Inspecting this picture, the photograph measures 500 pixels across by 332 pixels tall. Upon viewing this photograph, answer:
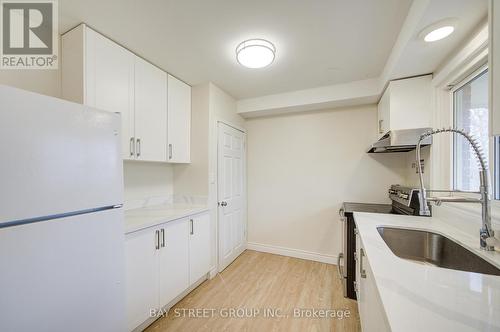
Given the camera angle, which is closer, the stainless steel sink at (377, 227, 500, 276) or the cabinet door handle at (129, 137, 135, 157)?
the stainless steel sink at (377, 227, 500, 276)

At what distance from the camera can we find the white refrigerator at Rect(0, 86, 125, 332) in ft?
2.69

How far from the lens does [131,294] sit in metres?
1.45

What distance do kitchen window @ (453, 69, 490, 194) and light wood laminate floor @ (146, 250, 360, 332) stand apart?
148 centimetres

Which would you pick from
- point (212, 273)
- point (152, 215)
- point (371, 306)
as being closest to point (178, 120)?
point (152, 215)

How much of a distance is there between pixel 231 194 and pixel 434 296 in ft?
7.70

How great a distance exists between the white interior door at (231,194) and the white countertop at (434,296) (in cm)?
191

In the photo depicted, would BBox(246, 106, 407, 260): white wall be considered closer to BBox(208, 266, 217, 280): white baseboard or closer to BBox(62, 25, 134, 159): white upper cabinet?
BBox(208, 266, 217, 280): white baseboard

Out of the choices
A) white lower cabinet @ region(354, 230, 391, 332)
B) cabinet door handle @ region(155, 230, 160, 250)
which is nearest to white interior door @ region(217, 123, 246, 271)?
cabinet door handle @ region(155, 230, 160, 250)

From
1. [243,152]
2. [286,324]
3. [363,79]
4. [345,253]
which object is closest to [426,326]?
[286,324]

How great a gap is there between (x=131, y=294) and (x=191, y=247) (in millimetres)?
655

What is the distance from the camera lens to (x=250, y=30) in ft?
4.97

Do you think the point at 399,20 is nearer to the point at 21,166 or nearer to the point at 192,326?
the point at 21,166

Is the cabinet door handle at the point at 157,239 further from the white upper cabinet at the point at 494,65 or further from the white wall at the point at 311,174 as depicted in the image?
the white upper cabinet at the point at 494,65

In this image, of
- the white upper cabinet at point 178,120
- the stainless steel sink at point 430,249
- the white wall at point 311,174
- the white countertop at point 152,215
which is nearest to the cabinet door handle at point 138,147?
the white upper cabinet at point 178,120
